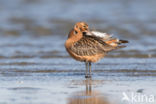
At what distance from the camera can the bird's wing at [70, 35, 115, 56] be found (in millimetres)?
8180

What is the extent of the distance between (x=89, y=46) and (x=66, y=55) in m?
2.40

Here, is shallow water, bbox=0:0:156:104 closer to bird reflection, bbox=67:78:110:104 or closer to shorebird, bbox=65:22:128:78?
bird reflection, bbox=67:78:110:104

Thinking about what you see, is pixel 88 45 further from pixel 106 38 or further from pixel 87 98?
pixel 87 98

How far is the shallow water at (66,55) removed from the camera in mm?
6719

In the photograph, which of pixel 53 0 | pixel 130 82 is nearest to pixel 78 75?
pixel 130 82

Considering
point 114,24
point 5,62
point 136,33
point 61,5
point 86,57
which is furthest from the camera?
point 61,5

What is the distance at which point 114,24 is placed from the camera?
49.4 ft

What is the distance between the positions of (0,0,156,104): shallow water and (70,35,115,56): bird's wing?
45cm

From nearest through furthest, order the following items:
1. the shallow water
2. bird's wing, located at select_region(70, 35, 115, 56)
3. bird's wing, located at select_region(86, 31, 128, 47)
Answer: the shallow water → bird's wing, located at select_region(70, 35, 115, 56) → bird's wing, located at select_region(86, 31, 128, 47)

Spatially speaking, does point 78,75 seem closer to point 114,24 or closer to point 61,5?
point 114,24

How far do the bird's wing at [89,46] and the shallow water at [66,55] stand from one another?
1.49ft

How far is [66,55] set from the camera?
10.5 meters

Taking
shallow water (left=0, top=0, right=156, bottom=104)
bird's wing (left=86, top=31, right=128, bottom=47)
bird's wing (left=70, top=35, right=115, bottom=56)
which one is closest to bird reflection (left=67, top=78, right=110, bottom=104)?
shallow water (left=0, top=0, right=156, bottom=104)

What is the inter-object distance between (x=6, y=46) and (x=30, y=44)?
2.42ft
